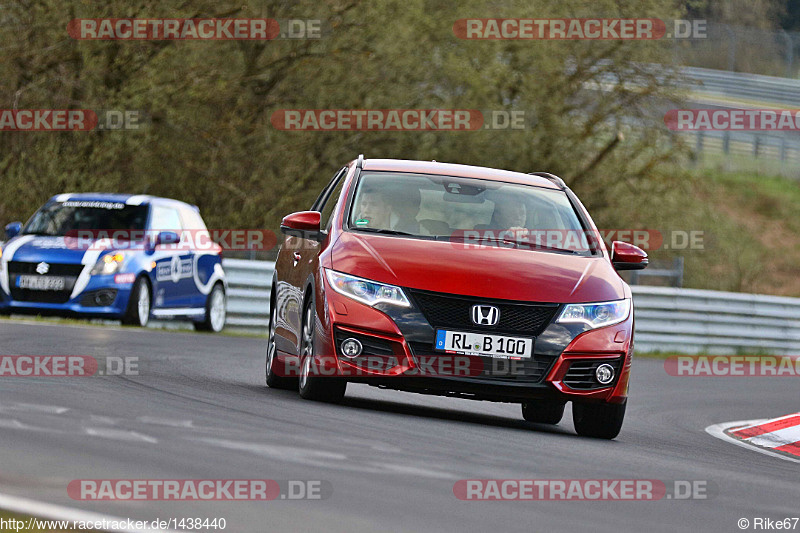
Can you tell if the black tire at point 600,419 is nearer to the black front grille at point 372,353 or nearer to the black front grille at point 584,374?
the black front grille at point 584,374

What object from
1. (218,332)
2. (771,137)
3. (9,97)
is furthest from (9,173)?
(771,137)

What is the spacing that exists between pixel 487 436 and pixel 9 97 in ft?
55.8

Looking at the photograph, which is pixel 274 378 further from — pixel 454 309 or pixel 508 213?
pixel 454 309

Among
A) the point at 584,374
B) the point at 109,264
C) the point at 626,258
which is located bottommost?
the point at 109,264

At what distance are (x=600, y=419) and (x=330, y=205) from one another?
8.18 feet

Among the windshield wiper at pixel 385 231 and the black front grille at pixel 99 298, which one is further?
the black front grille at pixel 99 298

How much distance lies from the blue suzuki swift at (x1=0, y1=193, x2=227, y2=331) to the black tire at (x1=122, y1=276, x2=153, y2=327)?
0.5 inches

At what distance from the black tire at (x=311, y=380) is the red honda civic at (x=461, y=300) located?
0.4 inches

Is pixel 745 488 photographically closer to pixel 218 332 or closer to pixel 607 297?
pixel 607 297

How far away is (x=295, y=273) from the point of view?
10562 millimetres

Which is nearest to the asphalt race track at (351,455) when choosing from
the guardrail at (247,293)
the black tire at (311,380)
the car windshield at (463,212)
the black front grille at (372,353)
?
the black tire at (311,380)

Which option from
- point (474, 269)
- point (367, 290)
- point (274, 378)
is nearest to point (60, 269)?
point (274, 378)

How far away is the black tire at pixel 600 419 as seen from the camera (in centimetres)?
957

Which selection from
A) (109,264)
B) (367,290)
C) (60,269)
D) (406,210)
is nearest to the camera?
(367,290)
